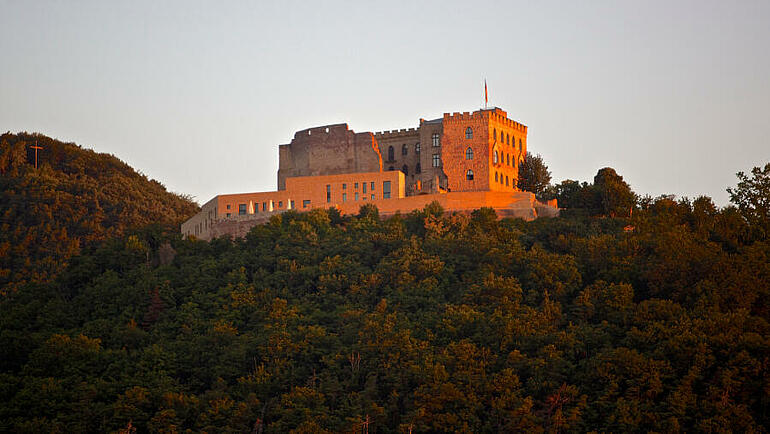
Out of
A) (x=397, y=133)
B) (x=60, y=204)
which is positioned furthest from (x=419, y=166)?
(x=60, y=204)

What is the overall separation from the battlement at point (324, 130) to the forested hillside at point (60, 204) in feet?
37.2

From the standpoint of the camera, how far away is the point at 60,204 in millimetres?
89438

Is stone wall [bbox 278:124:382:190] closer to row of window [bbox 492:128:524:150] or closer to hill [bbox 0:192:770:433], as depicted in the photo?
hill [bbox 0:192:770:433]

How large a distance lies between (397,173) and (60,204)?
116 ft

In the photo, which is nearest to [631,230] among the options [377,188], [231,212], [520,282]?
[520,282]

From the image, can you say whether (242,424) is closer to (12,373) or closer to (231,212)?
(12,373)

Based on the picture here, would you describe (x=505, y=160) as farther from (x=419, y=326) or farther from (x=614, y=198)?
(x=419, y=326)

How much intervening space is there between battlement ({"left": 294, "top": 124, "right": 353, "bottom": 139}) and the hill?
7687 mm

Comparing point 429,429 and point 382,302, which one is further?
point 382,302

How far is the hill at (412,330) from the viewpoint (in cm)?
4650

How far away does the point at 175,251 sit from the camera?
66.9 meters

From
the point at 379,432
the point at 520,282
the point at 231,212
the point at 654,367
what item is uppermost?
the point at 231,212

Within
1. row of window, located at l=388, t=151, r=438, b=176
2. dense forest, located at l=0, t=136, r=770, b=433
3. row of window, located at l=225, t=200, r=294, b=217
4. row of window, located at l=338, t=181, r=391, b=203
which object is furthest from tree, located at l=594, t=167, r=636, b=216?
row of window, located at l=225, t=200, r=294, b=217

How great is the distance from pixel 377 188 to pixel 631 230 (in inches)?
603
